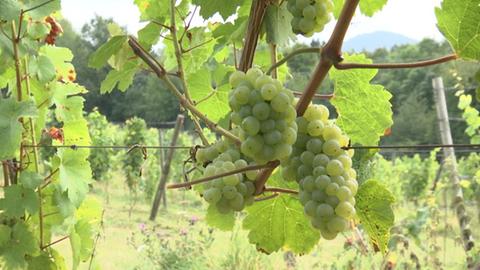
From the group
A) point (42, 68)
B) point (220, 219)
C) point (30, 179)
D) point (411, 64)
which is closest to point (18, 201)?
point (30, 179)

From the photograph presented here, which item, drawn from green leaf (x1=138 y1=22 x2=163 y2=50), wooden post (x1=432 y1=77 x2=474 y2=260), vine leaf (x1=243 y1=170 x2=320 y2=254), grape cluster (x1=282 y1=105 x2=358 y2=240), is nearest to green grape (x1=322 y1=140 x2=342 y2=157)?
grape cluster (x1=282 y1=105 x2=358 y2=240)

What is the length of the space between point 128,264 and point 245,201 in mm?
5033

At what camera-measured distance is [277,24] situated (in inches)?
31.5

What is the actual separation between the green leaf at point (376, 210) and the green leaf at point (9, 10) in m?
0.82

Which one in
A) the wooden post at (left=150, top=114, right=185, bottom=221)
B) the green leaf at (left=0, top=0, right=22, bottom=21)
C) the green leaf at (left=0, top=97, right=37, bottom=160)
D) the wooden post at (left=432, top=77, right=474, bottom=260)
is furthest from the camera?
the wooden post at (left=150, top=114, right=185, bottom=221)

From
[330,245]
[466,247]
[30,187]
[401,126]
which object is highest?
[401,126]

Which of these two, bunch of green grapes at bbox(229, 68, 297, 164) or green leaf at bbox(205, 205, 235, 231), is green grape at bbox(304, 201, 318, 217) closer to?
bunch of green grapes at bbox(229, 68, 297, 164)

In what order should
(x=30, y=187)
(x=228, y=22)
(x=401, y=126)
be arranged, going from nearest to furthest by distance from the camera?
(x=228, y=22) → (x=30, y=187) → (x=401, y=126)

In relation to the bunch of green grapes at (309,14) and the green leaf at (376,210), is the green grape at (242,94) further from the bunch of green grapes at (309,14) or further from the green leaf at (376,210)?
the green leaf at (376,210)

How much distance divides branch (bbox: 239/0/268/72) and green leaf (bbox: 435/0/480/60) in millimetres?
231

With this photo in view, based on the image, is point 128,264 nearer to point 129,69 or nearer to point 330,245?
point 330,245

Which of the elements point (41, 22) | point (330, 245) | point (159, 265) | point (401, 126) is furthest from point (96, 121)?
point (401, 126)

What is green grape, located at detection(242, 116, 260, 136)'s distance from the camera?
23.7 inches

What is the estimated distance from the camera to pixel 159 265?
194 inches
